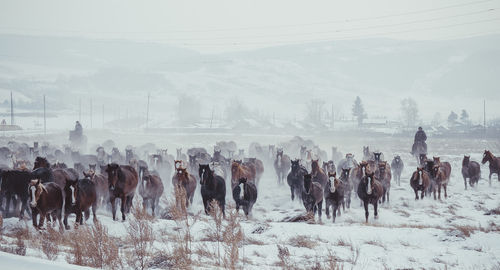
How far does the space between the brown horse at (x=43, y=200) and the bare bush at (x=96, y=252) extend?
3284 millimetres

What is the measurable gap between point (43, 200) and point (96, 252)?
14.1 feet

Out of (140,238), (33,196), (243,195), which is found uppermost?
(33,196)

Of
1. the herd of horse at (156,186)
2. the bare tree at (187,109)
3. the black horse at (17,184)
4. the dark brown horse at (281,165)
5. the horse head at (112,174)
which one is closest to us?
the herd of horse at (156,186)

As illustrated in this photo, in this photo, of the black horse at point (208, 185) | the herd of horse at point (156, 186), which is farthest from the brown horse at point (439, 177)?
the black horse at point (208, 185)

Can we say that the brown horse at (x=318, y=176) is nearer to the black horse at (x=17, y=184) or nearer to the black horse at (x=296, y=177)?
the black horse at (x=296, y=177)

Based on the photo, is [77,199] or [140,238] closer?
[140,238]

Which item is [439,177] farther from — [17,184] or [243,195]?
[17,184]

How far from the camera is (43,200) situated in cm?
1046

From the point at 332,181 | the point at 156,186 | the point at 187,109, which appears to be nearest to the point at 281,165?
the point at 332,181

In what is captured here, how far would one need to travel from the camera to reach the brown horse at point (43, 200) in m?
10.2

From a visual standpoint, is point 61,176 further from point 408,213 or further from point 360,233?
point 408,213

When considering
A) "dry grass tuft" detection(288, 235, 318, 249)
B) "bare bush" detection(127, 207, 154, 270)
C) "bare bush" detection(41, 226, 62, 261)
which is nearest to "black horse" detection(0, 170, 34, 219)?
"bare bush" detection(41, 226, 62, 261)

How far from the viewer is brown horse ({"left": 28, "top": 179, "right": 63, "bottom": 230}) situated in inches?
402

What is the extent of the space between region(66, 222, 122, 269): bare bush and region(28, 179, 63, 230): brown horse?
10.8 feet
